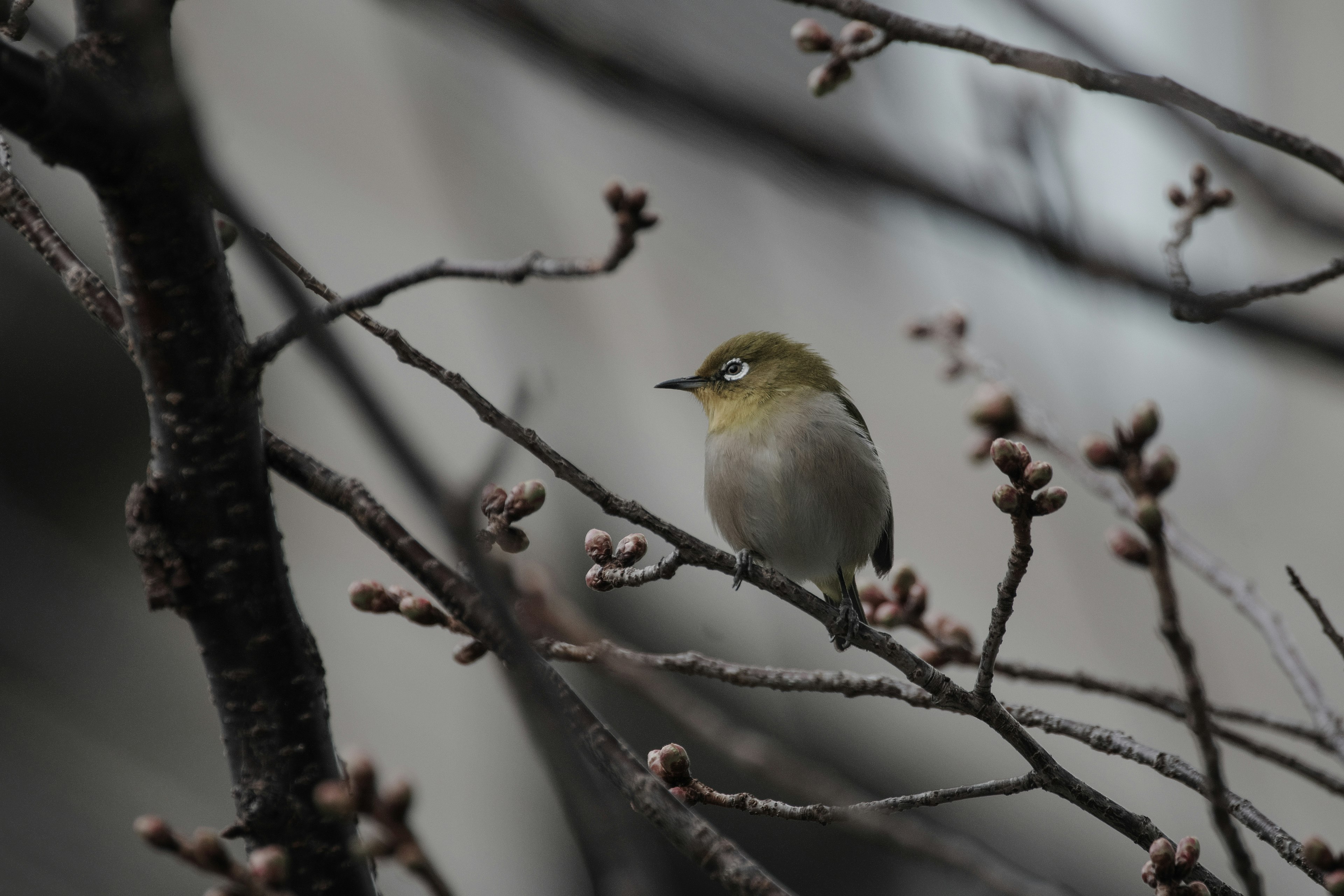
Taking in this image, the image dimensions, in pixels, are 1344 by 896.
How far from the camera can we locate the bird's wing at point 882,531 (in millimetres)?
4273

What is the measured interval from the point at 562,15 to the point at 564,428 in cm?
221

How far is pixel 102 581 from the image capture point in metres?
6.10

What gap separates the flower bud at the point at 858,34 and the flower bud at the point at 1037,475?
1.19m

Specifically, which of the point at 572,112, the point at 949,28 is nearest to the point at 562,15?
the point at 949,28

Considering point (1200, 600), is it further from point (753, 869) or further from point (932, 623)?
point (753, 869)

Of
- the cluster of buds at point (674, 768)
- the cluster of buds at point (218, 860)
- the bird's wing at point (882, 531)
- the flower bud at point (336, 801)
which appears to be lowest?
the cluster of buds at point (218, 860)

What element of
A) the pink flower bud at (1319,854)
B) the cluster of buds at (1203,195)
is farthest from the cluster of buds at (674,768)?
the cluster of buds at (1203,195)

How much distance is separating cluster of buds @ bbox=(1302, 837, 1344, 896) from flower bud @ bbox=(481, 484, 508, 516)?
4.78 feet

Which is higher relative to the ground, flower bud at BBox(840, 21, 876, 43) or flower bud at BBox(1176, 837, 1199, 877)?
flower bud at BBox(840, 21, 876, 43)

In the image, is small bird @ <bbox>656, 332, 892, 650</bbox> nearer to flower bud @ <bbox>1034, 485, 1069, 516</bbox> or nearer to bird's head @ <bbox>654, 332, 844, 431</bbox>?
bird's head @ <bbox>654, 332, 844, 431</bbox>

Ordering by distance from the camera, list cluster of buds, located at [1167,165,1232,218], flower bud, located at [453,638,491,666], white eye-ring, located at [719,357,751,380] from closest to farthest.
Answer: flower bud, located at [453,638,491,666] < cluster of buds, located at [1167,165,1232,218] < white eye-ring, located at [719,357,751,380]

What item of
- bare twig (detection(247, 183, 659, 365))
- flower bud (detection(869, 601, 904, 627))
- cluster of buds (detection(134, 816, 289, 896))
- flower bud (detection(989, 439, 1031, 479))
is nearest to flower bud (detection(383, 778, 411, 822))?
cluster of buds (detection(134, 816, 289, 896))

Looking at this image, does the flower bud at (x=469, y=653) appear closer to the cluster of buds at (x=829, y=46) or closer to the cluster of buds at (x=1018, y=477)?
the cluster of buds at (x=1018, y=477)

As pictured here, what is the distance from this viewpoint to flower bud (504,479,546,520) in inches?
77.2
